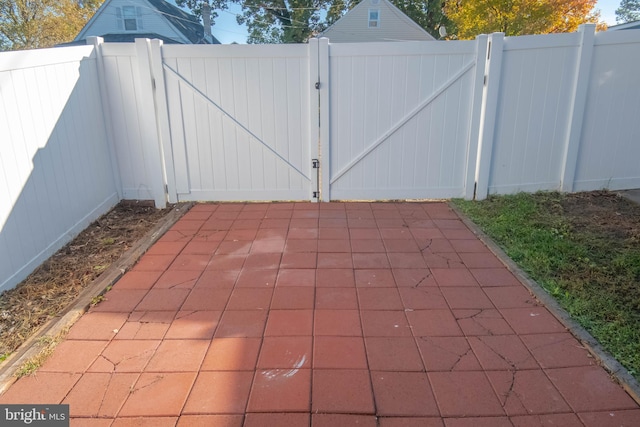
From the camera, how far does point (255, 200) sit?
5738mm

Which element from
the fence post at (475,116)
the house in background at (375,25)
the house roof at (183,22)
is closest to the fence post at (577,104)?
the fence post at (475,116)

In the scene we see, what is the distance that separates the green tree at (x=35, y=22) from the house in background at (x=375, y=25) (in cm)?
1127

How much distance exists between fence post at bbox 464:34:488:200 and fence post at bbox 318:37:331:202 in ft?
5.77

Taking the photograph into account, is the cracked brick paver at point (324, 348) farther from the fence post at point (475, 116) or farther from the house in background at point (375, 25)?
the house in background at point (375, 25)

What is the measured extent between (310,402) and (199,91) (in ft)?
13.6

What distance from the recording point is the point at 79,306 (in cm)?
321

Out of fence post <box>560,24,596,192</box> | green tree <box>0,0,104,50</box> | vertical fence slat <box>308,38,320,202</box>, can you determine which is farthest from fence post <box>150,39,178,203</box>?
green tree <box>0,0,104,50</box>

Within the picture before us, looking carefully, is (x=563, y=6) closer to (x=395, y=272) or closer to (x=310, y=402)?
(x=395, y=272)

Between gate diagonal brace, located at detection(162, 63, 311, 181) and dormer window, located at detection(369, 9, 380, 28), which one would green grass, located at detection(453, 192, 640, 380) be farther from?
dormer window, located at detection(369, 9, 380, 28)

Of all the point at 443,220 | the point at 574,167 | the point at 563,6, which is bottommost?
the point at 443,220

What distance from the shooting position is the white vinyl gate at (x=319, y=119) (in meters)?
5.19

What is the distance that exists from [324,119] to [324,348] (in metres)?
3.31

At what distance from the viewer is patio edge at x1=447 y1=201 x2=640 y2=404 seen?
2368 millimetres

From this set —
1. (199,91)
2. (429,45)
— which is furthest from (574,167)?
(199,91)
